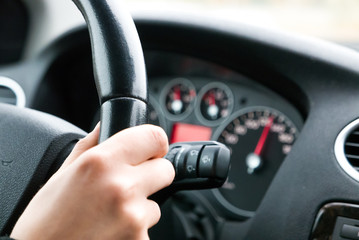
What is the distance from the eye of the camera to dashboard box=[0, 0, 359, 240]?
0.88 m

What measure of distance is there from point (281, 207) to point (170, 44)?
541 millimetres

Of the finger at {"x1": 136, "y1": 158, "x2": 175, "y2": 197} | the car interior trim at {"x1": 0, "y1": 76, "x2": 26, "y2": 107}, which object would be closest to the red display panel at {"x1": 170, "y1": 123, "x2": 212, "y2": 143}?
the car interior trim at {"x1": 0, "y1": 76, "x2": 26, "y2": 107}

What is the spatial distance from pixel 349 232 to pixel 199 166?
1.21 feet

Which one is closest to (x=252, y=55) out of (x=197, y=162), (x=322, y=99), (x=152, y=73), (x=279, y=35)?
(x=279, y=35)

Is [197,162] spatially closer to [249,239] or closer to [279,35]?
[249,239]

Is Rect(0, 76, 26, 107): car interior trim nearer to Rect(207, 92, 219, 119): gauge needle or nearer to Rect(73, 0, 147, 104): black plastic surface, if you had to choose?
Rect(207, 92, 219, 119): gauge needle

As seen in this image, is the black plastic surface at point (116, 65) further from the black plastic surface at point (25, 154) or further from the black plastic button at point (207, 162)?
the black plastic surface at point (25, 154)

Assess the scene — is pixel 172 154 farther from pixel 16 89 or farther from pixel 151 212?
pixel 16 89

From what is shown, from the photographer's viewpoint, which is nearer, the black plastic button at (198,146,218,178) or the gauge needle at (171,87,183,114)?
the black plastic button at (198,146,218,178)

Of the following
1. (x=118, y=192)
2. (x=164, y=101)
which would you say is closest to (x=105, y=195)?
(x=118, y=192)

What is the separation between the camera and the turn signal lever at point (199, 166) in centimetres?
54

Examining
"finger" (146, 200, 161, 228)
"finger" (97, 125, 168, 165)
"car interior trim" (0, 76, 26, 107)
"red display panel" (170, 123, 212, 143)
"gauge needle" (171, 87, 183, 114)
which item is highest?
"finger" (97, 125, 168, 165)

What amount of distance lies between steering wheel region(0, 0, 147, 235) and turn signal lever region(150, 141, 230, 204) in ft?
0.24

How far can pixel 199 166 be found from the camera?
55cm
